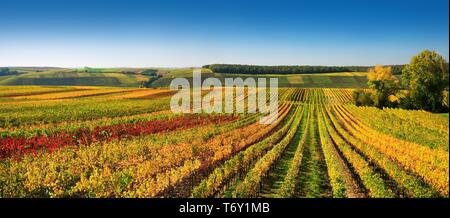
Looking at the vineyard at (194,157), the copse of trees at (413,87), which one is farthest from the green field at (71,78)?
the copse of trees at (413,87)

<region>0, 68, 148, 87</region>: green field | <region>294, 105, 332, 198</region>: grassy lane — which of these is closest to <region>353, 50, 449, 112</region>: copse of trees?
<region>294, 105, 332, 198</region>: grassy lane

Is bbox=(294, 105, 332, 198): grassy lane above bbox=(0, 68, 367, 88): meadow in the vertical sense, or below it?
below

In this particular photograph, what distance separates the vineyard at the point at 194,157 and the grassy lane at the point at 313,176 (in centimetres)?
3

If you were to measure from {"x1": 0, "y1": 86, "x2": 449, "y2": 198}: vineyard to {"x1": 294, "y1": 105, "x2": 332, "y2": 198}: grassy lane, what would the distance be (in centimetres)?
3

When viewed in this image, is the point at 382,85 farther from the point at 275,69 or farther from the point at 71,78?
the point at 71,78

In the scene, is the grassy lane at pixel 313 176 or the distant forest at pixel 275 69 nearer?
the grassy lane at pixel 313 176

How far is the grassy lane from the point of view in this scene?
954 cm

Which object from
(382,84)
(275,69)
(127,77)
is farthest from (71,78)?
(275,69)

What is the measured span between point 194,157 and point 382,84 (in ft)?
88.0

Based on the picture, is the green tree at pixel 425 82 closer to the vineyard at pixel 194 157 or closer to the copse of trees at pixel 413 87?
Result: the copse of trees at pixel 413 87

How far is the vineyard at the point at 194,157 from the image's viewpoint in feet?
30.0

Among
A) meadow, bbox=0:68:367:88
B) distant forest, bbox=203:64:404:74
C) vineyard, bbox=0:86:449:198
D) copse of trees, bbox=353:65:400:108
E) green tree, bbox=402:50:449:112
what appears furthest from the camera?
copse of trees, bbox=353:65:400:108

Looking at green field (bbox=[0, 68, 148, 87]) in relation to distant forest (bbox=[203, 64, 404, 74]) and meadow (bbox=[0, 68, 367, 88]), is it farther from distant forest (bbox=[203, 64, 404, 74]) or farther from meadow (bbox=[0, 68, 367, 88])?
distant forest (bbox=[203, 64, 404, 74])
